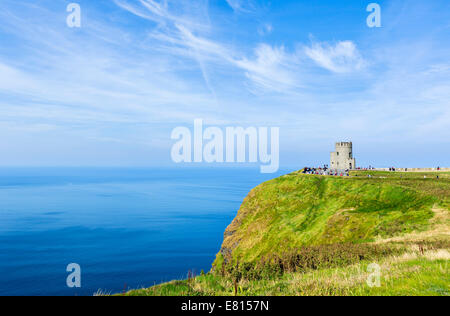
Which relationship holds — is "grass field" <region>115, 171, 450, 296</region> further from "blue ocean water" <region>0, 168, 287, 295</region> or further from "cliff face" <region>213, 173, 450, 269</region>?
"blue ocean water" <region>0, 168, 287, 295</region>

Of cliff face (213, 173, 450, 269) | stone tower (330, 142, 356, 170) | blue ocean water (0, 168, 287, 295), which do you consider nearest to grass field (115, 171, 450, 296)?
cliff face (213, 173, 450, 269)

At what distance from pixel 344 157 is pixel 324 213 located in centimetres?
5441

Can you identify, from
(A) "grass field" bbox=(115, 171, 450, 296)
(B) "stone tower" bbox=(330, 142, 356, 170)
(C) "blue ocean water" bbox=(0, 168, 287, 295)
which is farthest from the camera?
(B) "stone tower" bbox=(330, 142, 356, 170)

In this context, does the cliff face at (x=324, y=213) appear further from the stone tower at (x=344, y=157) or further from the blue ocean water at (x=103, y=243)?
the stone tower at (x=344, y=157)

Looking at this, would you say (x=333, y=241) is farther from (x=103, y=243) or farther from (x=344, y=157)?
(x=103, y=243)

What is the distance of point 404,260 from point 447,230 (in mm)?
15111

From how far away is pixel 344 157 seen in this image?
291 feet

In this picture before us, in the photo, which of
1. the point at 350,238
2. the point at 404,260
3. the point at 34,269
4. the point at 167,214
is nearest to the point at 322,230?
the point at 350,238

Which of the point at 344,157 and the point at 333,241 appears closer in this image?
the point at 333,241

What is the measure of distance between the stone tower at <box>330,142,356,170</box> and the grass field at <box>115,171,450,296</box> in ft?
120

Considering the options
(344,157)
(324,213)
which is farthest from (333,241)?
(344,157)

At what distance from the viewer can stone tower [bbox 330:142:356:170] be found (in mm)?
87919

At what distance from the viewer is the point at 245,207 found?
5703cm
